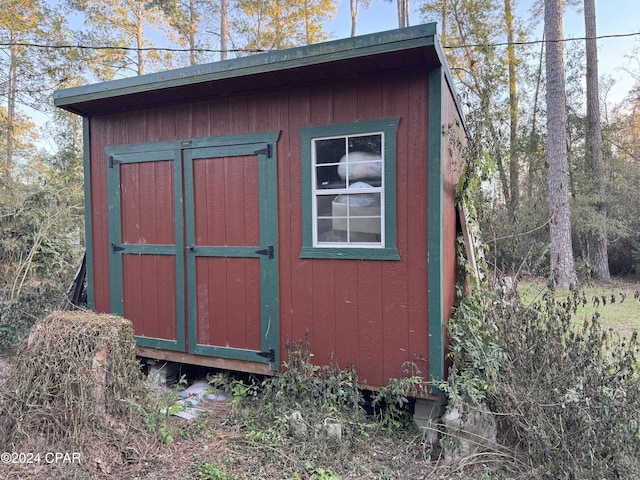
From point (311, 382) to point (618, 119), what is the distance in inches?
539

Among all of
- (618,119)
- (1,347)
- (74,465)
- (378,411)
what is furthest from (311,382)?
(618,119)

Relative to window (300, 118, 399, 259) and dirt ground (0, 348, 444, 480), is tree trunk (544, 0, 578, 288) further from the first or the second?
dirt ground (0, 348, 444, 480)

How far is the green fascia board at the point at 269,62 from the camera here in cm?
275

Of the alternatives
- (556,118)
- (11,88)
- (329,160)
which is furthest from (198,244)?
(11,88)

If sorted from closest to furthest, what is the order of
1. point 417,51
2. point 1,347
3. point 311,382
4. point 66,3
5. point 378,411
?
point 417,51 < point 311,382 < point 378,411 < point 1,347 < point 66,3

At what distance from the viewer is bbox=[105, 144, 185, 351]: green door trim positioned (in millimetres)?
3912

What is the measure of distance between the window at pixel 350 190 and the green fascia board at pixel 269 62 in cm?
52

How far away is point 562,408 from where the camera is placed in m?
2.45

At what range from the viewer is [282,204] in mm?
3510

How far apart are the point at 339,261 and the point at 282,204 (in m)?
0.70

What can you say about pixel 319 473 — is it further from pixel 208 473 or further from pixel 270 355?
pixel 270 355

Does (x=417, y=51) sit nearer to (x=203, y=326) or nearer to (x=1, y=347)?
(x=203, y=326)

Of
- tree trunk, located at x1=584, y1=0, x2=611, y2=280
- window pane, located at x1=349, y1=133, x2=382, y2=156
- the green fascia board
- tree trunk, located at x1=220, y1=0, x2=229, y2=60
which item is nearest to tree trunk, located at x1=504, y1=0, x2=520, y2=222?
tree trunk, located at x1=584, y1=0, x2=611, y2=280

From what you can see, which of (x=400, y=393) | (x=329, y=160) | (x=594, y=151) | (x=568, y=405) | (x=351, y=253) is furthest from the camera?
(x=594, y=151)
